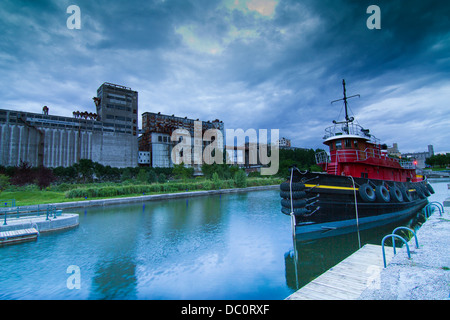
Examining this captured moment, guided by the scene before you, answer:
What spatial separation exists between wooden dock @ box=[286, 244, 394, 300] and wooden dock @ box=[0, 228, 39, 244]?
52.0 feet

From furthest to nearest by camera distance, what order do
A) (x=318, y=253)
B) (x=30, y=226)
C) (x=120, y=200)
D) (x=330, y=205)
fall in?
(x=120, y=200)
(x=30, y=226)
(x=330, y=205)
(x=318, y=253)

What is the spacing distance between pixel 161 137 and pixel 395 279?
88.5 metres

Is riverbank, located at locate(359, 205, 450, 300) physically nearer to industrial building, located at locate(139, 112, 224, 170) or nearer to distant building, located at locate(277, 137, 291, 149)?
industrial building, located at locate(139, 112, 224, 170)

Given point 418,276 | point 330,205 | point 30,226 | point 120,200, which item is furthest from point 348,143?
point 120,200

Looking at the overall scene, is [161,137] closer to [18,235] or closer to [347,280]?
[18,235]

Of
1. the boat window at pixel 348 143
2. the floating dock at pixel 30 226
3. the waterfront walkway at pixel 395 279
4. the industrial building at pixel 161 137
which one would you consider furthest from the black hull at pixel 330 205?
the industrial building at pixel 161 137

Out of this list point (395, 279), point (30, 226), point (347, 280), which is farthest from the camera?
point (30, 226)

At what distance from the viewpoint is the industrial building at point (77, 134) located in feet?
208

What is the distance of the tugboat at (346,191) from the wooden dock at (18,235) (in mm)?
15336

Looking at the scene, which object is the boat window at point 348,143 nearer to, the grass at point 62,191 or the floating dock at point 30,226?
the floating dock at point 30,226

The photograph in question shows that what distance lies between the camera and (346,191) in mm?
13516

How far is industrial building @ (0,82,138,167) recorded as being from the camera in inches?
2496

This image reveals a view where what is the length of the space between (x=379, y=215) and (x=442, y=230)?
6.30 metres

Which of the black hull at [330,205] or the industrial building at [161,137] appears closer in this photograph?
the black hull at [330,205]
